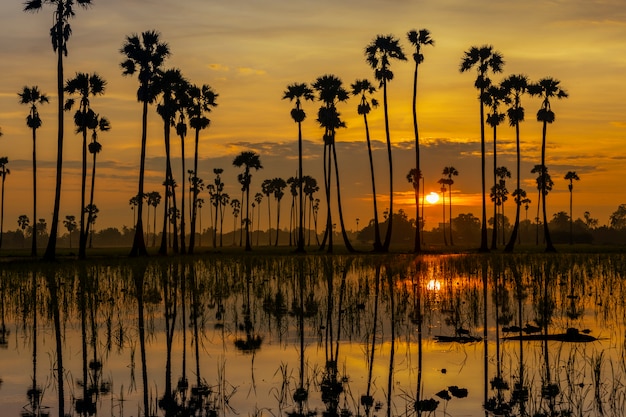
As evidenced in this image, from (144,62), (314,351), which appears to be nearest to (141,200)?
(144,62)

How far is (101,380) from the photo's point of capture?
1223cm

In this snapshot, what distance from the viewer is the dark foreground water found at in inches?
415

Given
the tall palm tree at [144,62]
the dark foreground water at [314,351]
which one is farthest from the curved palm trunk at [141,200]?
the dark foreground water at [314,351]

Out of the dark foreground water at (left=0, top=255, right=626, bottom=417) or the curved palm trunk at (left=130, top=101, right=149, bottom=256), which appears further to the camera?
the curved palm trunk at (left=130, top=101, right=149, bottom=256)

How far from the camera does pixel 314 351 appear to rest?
14.9 meters

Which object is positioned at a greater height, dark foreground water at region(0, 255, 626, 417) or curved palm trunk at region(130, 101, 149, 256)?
curved palm trunk at region(130, 101, 149, 256)

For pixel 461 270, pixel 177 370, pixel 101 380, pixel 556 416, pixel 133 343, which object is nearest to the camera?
pixel 556 416

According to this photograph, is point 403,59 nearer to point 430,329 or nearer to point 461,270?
point 461,270

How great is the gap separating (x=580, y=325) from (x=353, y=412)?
34.0 feet

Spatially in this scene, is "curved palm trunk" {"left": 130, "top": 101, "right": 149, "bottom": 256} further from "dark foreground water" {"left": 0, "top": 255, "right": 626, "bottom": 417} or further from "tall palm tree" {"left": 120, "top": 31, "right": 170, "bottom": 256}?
"dark foreground water" {"left": 0, "top": 255, "right": 626, "bottom": 417}

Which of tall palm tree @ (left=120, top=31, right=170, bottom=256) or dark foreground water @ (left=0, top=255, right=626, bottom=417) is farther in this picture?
tall palm tree @ (left=120, top=31, right=170, bottom=256)

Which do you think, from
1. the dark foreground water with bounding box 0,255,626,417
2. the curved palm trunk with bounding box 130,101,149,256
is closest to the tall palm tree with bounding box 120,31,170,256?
the curved palm trunk with bounding box 130,101,149,256

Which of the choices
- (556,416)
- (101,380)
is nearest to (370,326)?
(101,380)

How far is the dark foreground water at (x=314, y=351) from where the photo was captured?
10.5 m
